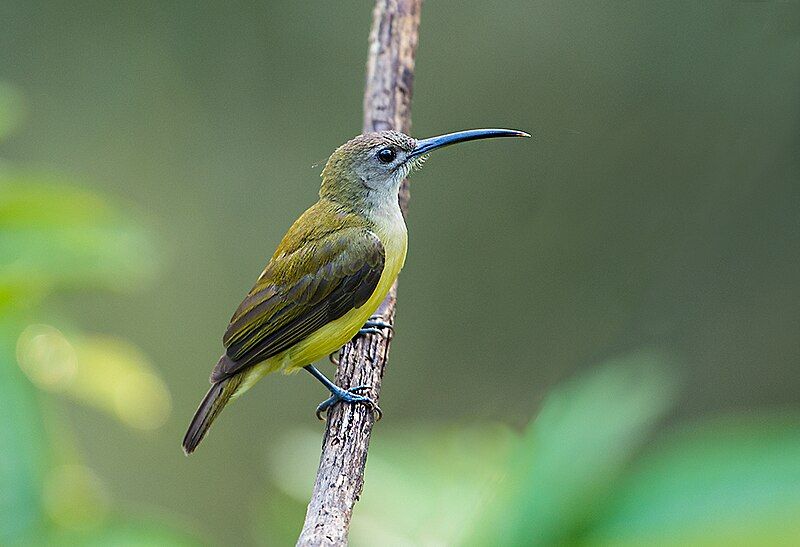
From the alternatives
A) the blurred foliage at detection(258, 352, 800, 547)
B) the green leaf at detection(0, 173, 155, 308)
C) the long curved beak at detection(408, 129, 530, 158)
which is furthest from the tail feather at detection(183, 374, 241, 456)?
the blurred foliage at detection(258, 352, 800, 547)

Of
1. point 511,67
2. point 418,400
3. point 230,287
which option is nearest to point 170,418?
point 230,287

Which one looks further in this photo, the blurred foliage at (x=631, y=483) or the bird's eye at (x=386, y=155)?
the bird's eye at (x=386, y=155)

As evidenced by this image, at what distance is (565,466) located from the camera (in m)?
0.98

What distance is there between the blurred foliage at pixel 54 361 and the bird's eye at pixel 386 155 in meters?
1.21

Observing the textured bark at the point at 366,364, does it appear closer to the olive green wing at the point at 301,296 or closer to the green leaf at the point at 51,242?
the olive green wing at the point at 301,296

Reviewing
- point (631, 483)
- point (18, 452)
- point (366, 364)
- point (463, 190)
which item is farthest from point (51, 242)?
point (463, 190)

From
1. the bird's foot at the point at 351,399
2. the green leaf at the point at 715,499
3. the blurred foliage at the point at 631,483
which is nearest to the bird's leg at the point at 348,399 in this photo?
the bird's foot at the point at 351,399

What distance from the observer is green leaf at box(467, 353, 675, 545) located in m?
0.93

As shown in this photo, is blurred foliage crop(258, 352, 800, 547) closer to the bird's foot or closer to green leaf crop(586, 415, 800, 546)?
green leaf crop(586, 415, 800, 546)

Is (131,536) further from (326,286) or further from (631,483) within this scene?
(326,286)

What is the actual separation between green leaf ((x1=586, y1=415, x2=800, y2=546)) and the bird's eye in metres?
2.83

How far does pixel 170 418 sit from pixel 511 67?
3686mm

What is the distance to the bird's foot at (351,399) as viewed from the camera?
310 cm

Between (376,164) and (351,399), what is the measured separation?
1.06 meters
